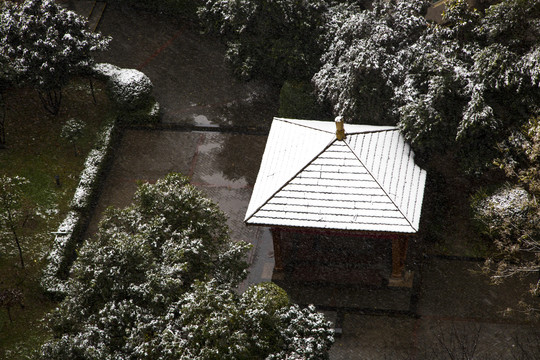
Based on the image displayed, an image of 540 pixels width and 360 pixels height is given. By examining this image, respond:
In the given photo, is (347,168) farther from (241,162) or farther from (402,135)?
(241,162)

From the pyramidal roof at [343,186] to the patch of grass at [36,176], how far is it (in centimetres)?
839

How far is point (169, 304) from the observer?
60.6ft

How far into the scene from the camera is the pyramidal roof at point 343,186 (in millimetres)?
22219

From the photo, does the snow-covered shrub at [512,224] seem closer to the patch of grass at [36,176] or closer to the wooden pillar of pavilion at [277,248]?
the wooden pillar of pavilion at [277,248]

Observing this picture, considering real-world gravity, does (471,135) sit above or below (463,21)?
below

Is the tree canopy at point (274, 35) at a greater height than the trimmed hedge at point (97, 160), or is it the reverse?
the tree canopy at point (274, 35)

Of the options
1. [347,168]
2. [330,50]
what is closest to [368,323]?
[347,168]

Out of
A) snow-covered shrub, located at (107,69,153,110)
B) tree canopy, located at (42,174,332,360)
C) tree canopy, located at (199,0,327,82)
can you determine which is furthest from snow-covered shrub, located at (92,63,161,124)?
tree canopy, located at (42,174,332,360)

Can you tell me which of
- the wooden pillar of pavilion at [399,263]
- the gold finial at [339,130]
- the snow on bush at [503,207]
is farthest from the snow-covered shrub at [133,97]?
the snow on bush at [503,207]

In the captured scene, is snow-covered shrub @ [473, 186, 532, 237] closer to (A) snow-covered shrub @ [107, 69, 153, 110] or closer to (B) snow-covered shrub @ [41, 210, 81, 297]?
(B) snow-covered shrub @ [41, 210, 81, 297]

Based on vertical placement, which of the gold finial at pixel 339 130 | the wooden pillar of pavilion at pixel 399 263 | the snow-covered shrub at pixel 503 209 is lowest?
the wooden pillar of pavilion at pixel 399 263

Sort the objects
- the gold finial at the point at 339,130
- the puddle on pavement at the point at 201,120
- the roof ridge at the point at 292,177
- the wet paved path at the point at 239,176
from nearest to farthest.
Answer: the gold finial at the point at 339,130
the roof ridge at the point at 292,177
the wet paved path at the point at 239,176
the puddle on pavement at the point at 201,120

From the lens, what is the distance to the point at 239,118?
3142cm

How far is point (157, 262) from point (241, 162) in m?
10.5
